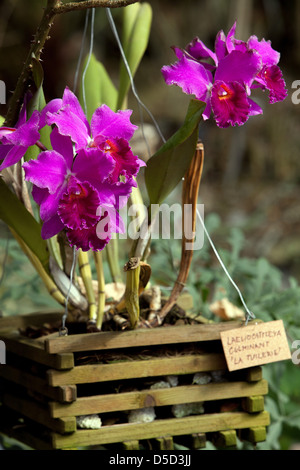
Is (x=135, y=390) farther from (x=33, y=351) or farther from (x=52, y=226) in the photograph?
(x=52, y=226)

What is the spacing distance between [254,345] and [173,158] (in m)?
0.30

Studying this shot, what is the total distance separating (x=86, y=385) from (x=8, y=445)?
0.41 metres

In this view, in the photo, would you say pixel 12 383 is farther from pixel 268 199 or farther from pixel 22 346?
pixel 268 199

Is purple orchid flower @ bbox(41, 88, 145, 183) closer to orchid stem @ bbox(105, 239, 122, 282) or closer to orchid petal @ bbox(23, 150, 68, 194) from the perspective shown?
orchid petal @ bbox(23, 150, 68, 194)

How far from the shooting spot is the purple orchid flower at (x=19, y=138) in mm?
802

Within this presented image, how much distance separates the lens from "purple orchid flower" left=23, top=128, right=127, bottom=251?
78 cm

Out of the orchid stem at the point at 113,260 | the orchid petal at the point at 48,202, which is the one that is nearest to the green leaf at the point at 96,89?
the orchid stem at the point at 113,260

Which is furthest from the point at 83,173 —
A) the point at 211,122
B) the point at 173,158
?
the point at 211,122

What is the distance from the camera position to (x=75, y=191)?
0.78m

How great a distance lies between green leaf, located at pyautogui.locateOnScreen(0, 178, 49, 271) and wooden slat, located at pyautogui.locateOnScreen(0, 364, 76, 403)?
174 mm

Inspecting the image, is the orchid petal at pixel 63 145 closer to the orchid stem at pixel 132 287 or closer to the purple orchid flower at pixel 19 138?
the purple orchid flower at pixel 19 138

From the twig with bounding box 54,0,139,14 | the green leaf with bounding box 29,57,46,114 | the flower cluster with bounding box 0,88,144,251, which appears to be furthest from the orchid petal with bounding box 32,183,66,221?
the twig with bounding box 54,0,139,14

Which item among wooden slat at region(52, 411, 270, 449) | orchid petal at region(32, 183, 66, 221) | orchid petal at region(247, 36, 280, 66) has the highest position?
orchid petal at region(247, 36, 280, 66)
